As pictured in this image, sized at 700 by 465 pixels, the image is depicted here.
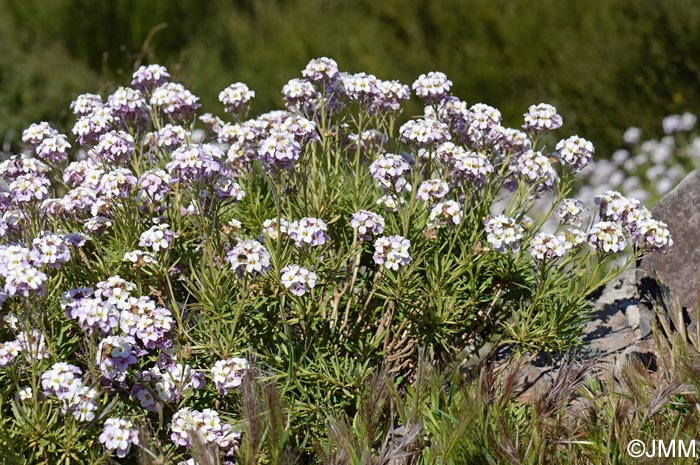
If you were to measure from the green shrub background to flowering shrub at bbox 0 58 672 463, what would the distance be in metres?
4.84

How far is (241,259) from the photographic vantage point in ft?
11.3

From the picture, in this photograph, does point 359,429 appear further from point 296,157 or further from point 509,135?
point 509,135

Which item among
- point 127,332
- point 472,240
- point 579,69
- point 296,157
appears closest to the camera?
point 127,332

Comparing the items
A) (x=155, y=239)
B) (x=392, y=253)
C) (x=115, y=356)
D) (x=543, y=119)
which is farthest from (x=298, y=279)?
(x=543, y=119)

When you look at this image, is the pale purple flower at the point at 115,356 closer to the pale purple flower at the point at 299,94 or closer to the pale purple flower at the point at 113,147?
the pale purple flower at the point at 113,147

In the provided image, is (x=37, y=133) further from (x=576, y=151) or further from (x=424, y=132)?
(x=576, y=151)

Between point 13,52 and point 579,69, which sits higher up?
point 579,69

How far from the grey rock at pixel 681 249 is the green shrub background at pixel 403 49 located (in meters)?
5.35

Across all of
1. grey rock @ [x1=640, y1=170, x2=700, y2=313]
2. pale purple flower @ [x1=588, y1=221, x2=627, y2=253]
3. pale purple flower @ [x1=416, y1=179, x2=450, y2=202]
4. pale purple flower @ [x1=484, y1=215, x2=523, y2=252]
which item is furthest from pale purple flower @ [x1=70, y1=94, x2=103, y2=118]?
grey rock @ [x1=640, y1=170, x2=700, y2=313]

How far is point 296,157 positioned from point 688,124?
7014 millimetres

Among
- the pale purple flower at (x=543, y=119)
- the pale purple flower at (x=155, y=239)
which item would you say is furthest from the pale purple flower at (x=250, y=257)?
the pale purple flower at (x=543, y=119)

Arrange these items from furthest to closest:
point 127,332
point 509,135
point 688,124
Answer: point 688,124, point 509,135, point 127,332

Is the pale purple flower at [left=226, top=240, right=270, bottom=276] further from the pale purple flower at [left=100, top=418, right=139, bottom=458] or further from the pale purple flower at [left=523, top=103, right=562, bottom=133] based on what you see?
the pale purple flower at [left=523, top=103, right=562, bottom=133]

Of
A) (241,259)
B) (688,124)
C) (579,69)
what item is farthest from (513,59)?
(241,259)
